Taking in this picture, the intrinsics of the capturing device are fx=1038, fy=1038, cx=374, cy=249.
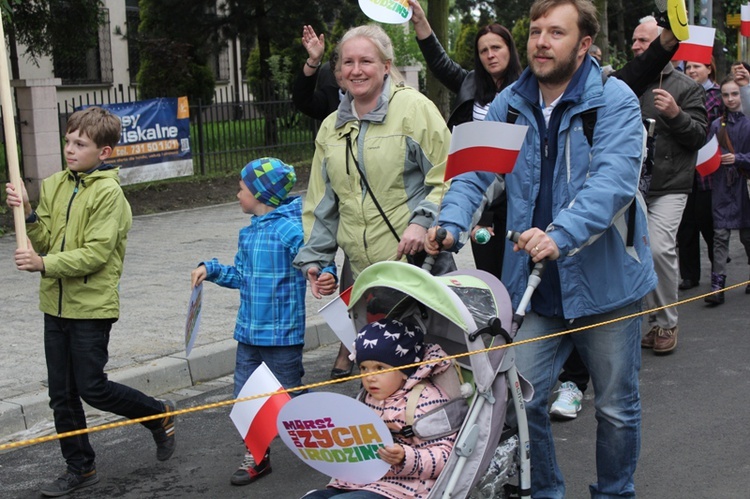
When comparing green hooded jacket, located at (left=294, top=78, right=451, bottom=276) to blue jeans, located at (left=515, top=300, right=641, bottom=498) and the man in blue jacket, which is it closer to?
the man in blue jacket

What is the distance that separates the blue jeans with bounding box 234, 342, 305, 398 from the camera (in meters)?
5.02

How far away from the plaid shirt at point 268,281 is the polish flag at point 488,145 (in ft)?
4.62

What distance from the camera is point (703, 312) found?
838 cm

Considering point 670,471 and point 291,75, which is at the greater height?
point 291,75

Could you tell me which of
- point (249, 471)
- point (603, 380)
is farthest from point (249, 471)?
point (603, 380)

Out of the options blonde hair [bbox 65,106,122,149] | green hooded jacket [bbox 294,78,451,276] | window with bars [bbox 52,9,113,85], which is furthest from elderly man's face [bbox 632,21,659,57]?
window with bars [bbox 52,9,113,85]

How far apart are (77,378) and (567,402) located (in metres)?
2.66

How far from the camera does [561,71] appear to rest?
376 cm

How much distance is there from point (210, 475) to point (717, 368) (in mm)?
3445

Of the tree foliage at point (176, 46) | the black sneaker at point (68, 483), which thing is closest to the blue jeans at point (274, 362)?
the black sneaker at point (68, 483)

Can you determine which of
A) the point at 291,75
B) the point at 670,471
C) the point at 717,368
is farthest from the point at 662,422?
the point at 291,75

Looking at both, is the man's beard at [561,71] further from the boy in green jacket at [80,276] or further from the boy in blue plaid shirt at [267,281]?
the boy in green jacket at [80,276]

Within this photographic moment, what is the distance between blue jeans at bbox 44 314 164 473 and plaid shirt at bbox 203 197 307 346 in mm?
609

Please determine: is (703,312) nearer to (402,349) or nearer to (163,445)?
(163,445)
